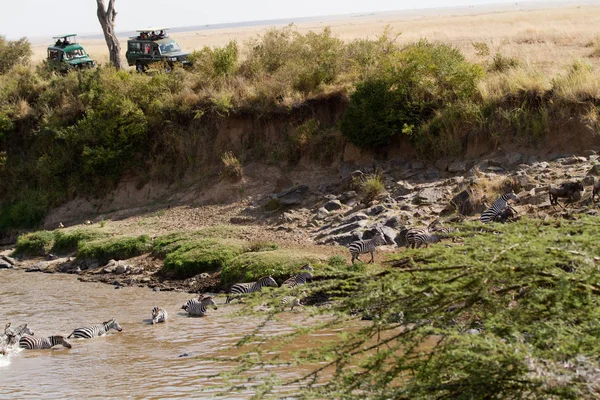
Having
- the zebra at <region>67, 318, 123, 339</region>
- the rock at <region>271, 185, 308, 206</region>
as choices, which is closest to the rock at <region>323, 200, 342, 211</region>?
the rock at <region>271, 185, 308, 206</region>

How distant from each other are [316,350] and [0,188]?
23266 millimetres

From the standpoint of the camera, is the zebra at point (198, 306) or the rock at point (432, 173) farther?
the rock at point (432, 173)

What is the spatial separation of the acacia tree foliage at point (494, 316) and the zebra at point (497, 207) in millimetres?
10617

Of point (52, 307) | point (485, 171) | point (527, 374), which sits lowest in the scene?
point (52, 307)

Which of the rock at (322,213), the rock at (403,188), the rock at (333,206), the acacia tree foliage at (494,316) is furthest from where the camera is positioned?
the rock at (333,206)

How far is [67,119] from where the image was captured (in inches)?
1109

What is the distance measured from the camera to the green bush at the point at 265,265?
17.0 meters

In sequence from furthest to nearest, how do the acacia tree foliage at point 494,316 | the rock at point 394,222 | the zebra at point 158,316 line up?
the rock at point 394,222
the zebra at point 158,316
the acacia tree foliage at point 494,316

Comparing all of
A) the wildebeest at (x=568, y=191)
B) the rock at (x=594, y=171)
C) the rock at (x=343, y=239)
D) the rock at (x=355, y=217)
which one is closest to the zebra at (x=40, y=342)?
the rock at (x=343, y=239)

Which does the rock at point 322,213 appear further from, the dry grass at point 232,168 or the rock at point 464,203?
the dry grass at point 232,168

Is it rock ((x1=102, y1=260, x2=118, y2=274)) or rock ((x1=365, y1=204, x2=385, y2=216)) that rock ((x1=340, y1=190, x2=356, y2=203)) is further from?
rock ((x1=102, y1=260, x2=118, y2=274))

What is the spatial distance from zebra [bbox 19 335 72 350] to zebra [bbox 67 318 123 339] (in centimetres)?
49

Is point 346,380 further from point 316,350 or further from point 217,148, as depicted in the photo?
point 217,148

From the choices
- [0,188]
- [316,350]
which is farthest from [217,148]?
[316,350]
